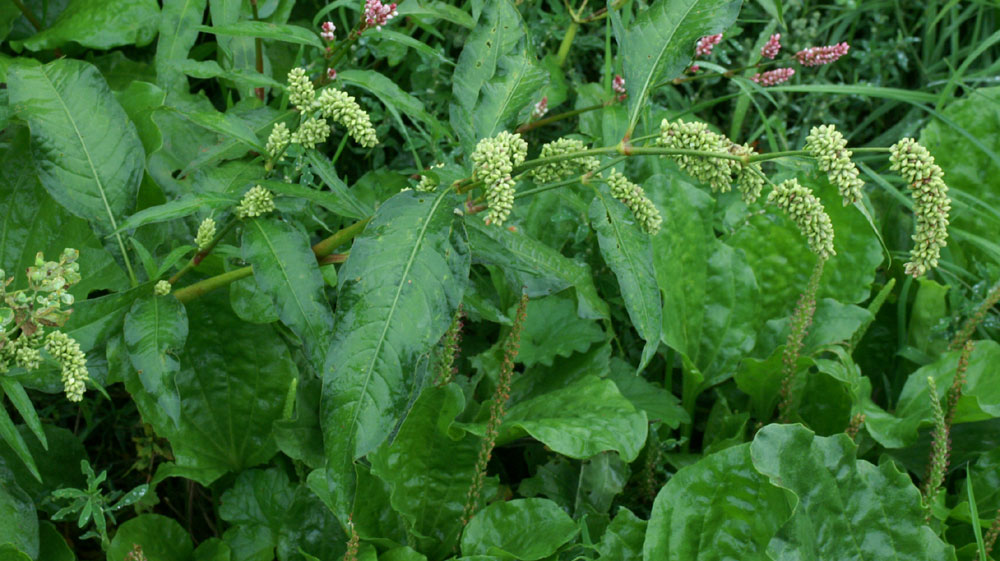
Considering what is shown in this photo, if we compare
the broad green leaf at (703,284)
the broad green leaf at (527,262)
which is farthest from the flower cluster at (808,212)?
the broad green leaf at (703,284)

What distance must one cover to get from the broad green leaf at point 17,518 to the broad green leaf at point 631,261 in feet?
4.67

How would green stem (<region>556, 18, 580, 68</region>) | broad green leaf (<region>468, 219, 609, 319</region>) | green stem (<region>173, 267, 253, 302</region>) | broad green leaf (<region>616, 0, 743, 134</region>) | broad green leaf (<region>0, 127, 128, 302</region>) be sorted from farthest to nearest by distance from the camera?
1. green stem (<region>556, 18, 580, 68</region>)
2. broad green leaf (<region>0, 127, 128, 302</region>)
3. green stem (<region>173, 267, 253, 302</region>)
4. broad green leaf (<region>468, 219, 609, 319</region>)
5. broad green leaf (<region>616, 0, 743, 134</region>)

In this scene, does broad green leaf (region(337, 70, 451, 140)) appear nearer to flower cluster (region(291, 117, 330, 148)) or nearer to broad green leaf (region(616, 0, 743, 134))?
flower cluster (region(291, 117, 330, 148))

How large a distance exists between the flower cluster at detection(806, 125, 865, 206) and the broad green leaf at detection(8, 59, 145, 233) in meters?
1.43

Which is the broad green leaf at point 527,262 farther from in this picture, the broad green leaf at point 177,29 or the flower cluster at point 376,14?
the broad green leaf at point 177,29

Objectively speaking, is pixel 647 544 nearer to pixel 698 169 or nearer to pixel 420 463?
pixel 420 463

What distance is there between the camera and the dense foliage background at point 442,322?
174 centimetres

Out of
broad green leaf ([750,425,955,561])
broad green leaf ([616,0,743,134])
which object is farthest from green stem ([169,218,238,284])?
broad green leaf ([750,425,955,561])

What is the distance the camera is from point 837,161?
1.51m

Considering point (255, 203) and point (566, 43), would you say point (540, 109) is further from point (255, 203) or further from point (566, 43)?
point (255, 203)

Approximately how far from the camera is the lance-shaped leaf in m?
1.48

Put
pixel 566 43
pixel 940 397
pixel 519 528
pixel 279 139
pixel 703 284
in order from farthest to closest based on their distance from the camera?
pixel 566 43, pixel 703 284, pixel 940 397, pixel 519 528, pixel 279 139

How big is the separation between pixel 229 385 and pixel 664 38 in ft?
4.64

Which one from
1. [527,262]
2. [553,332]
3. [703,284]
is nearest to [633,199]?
[527,262]
